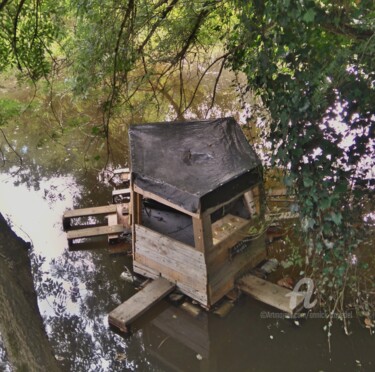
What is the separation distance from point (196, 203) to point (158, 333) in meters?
2.00

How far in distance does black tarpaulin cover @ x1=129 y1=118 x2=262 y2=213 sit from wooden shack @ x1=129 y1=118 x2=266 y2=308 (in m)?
0.01

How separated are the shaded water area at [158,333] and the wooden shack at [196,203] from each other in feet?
1.53

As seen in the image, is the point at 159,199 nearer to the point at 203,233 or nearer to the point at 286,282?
the point at 203,233

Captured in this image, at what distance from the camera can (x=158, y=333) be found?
5734 millimetres

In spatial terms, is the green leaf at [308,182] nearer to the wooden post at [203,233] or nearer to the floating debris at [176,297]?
the wooden post at [203,233]

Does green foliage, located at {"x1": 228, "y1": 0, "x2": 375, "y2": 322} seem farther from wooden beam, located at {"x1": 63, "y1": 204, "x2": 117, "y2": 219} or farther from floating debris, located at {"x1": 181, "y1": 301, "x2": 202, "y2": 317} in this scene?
wooden beam, located at {"x1": 63, "y1": 204, "x2": 117, "y2": 219}

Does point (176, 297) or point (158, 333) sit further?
point (176, 297)

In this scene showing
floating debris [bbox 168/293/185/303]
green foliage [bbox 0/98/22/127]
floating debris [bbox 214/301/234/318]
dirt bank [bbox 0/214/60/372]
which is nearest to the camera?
dirt bank [bbox 0/214/60/372]

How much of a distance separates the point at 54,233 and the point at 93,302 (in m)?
2.01

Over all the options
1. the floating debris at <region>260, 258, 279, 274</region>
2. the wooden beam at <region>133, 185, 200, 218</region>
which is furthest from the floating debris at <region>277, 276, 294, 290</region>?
the wooden beam at <region>133, 185, 200, 218</region>

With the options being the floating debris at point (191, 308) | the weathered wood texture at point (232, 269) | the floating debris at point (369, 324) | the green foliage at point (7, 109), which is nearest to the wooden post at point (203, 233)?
the weathered wood texture at point (232, 269)

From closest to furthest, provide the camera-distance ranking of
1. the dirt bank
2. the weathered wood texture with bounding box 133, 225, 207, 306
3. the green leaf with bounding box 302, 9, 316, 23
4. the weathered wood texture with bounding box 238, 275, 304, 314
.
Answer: the dirt bank, the green leaf with bounding box 302, 9, 316, 23, the weathered wood texture with bounding box 133, 225, 207, 306, the weathered wood texture with bounding box 238, 275, 304, 314

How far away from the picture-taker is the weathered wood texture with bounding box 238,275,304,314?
5648mm

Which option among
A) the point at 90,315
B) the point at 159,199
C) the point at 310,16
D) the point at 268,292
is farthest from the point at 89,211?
the point at 310,16
